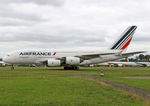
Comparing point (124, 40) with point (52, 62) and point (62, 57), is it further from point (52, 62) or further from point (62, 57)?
point (52, 62)

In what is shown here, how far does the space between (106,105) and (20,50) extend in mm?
36054

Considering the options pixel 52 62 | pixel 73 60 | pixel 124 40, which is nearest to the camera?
pixel 52 62

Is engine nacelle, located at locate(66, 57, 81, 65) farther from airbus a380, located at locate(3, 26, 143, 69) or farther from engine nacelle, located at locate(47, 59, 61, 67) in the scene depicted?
engine nacelle, located at locate(47, 59, 61, 67)

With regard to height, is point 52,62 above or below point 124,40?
below

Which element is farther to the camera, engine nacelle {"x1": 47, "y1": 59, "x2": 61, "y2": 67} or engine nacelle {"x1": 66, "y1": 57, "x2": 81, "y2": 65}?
engine nacelle {"x1": 66, "y1": 57, "x2": 81, "y2": 65}

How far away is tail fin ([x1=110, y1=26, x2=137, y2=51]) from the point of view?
45.4m

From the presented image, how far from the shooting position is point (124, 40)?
149ft

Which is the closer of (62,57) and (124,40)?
(62,57)

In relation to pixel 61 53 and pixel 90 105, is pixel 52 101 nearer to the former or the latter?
pixel 90 105

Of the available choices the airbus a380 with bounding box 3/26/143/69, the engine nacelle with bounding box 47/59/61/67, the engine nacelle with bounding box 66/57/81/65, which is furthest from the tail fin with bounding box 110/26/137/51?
the engine nacelle with bounding box 47/59/61/67

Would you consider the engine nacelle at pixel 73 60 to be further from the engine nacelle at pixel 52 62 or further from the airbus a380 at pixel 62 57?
the engine nacelle at pixel 52 62

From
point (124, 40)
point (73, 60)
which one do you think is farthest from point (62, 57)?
point (124, 40)

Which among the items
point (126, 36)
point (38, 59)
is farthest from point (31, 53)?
point (126, 36)

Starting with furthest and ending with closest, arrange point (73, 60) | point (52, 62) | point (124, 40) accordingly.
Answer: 1. point (124, 40)
2. point (73, 60)
3. point (52, 62)
